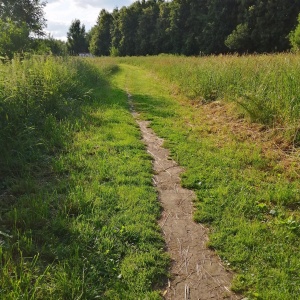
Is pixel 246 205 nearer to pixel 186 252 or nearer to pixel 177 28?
pixel 186 252

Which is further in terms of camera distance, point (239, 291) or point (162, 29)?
point (162, 29)

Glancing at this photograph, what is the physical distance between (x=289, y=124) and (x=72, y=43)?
269 feet

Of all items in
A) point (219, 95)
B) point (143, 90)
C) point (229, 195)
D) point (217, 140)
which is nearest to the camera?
point (229, 195)

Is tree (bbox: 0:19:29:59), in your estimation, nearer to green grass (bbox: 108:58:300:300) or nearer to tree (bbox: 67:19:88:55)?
green grass (bbox: 108:58:300:300)

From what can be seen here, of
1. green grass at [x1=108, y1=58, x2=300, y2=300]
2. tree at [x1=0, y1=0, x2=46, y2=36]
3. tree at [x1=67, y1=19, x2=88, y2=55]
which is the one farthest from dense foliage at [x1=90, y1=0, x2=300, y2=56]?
green grass at [x1=108, y1=58, x2=300, y2=300]

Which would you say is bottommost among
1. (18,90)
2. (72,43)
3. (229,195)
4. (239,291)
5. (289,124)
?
(239,291)

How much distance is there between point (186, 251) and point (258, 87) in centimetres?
591

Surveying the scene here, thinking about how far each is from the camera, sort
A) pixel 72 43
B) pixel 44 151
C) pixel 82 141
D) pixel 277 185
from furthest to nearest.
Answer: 1. pixel 72 43
2. pixel 82 141
3. pixel 44 151
4. pixel 277 185

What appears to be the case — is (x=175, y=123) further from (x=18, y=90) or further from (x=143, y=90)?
(x=143, y=90)

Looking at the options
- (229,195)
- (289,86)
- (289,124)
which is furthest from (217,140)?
(229,195)

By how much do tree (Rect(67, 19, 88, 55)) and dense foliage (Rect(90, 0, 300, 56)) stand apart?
946 centimetres

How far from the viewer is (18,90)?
241 inches

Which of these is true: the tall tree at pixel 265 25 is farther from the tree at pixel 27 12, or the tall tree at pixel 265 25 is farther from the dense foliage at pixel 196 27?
the tree at pixel 27 12

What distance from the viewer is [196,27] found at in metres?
46.1
